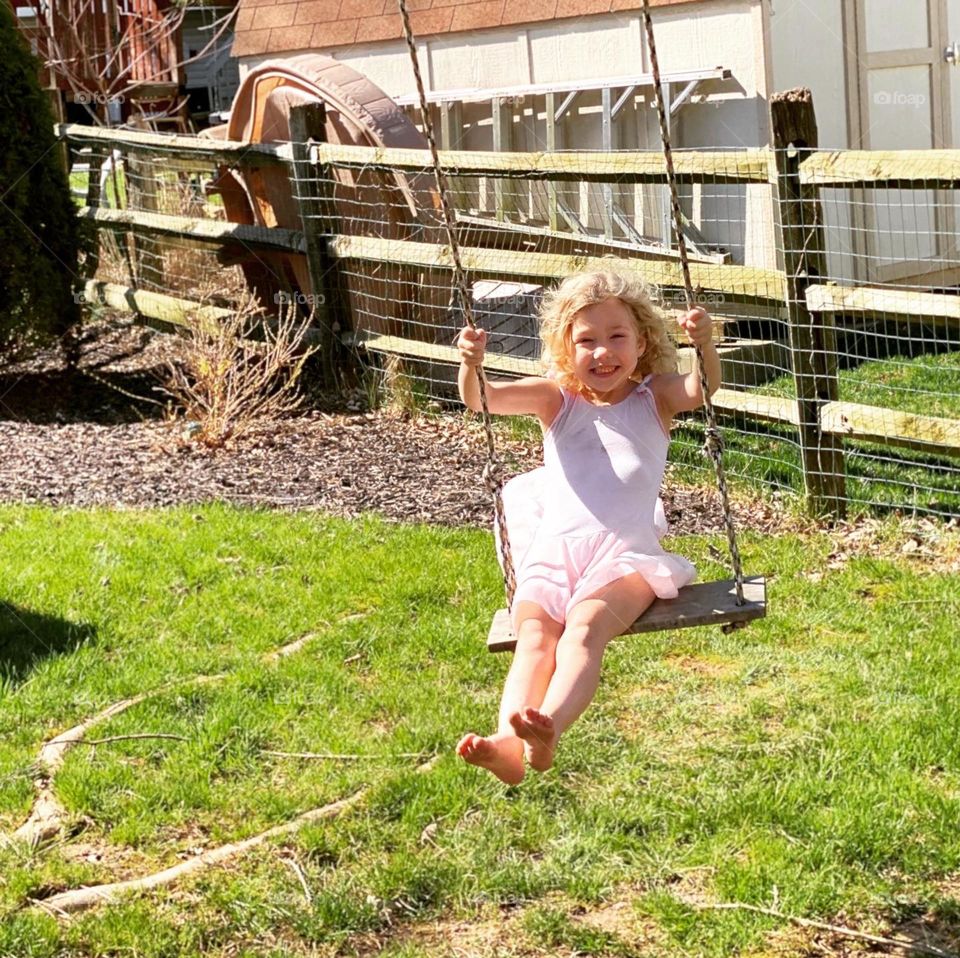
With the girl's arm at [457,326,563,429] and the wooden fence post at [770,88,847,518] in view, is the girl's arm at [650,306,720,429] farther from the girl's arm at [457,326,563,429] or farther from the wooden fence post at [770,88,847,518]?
→ the wooden fence post at [770,88,847,518]

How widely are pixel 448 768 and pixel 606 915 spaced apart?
779 millimetres

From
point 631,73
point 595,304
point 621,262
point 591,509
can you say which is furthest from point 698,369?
A: point 631,73

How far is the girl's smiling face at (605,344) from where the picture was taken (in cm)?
360

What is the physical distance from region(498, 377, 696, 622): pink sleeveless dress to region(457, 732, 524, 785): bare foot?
43cm

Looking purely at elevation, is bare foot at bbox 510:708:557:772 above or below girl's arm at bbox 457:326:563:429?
below

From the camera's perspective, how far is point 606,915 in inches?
133

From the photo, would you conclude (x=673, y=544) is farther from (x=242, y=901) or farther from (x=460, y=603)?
(x=242, y=901)

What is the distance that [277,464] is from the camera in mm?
7160

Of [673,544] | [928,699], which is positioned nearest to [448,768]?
[928,699]

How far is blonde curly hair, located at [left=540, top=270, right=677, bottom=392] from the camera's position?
3625 millimetres

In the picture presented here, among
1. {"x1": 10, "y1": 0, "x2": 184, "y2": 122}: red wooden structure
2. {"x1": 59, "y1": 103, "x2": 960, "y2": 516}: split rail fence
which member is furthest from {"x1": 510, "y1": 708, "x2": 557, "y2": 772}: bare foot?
{"x1": 10, "y1": 0, "x2": 184, "y2": 122}: red wooden structure

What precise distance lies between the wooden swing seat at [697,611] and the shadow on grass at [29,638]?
6.68ft

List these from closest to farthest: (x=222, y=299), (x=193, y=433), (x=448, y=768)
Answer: (x=448, y=768)
(x=193, y=433)
(x=222, y=299)

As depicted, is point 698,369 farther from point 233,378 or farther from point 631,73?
point 631,73
